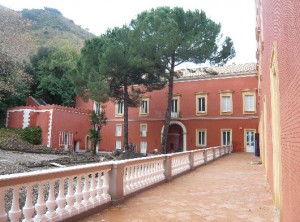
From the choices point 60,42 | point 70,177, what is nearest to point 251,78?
A: point 70,177

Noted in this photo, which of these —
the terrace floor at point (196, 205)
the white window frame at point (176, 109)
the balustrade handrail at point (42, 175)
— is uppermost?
the white window frame at point (176, 109)

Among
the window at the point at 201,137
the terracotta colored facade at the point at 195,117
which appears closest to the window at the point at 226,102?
the terracotta colored facade at the point at 195,117

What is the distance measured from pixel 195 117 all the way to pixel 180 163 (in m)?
20.8

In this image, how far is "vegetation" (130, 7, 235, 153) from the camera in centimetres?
2314

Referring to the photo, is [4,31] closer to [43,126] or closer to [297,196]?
[43,126]

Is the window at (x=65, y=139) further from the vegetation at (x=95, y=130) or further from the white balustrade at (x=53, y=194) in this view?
the white balustrade at (x=53, y=194)

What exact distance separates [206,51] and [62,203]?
21.4m

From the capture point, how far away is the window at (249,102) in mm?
28658

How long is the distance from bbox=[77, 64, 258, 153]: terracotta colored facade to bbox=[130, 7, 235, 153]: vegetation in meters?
2.90

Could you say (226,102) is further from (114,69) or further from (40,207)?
(40,207)

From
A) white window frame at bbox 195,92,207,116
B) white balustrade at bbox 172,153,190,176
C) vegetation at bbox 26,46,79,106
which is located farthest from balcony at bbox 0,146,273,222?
vegetation at bbox 26,46,79,106

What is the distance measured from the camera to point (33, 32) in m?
69.2

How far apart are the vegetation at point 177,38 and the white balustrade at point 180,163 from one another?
42.8ft

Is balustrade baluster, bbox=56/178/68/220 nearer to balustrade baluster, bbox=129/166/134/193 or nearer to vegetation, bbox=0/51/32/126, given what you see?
balustrade baluster, bbox=129/166/134/193
